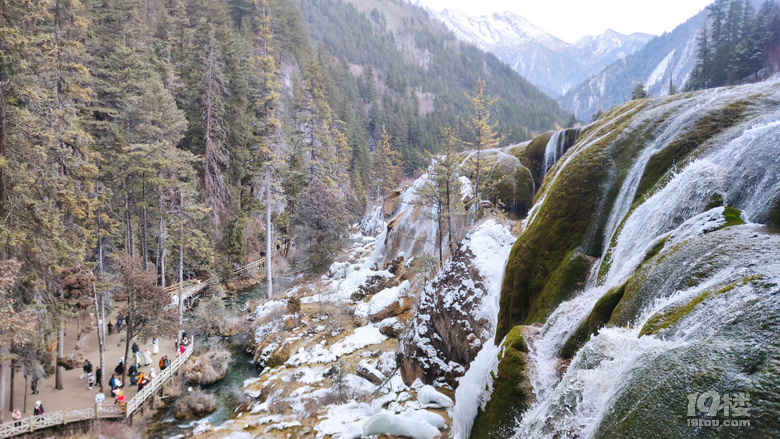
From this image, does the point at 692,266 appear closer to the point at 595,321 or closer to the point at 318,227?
the point at 595,321

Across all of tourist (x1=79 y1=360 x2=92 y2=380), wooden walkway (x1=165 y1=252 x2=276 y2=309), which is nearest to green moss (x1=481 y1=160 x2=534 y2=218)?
wooden walkway (x1=165 y1=252 x2=276 y2=309)

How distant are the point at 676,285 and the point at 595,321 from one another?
52.0 inches

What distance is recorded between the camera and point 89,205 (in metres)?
14.4

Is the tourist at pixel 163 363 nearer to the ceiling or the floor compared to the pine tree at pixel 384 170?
nearer to the floor

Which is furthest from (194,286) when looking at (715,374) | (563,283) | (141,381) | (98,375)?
(715,374)

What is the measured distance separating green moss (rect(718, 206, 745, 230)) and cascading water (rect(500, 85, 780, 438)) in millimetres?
75

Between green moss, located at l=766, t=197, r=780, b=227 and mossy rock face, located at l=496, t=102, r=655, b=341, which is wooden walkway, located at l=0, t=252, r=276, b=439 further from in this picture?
green moss, located at l=766, t=197, r=780, b=227

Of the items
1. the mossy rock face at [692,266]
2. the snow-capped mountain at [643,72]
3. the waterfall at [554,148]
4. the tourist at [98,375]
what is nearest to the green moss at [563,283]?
the mossy rock face at [692,266]

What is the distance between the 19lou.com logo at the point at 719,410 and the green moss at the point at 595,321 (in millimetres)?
2579

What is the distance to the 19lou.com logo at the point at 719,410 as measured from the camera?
6.14 ft

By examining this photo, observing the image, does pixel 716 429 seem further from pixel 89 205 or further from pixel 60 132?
pixel 60 132

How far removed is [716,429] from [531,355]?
3.62m

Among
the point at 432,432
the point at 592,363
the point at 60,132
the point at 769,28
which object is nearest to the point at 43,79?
the point at 60,132

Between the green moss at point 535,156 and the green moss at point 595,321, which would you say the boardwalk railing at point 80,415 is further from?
the green moss at point 535,156
